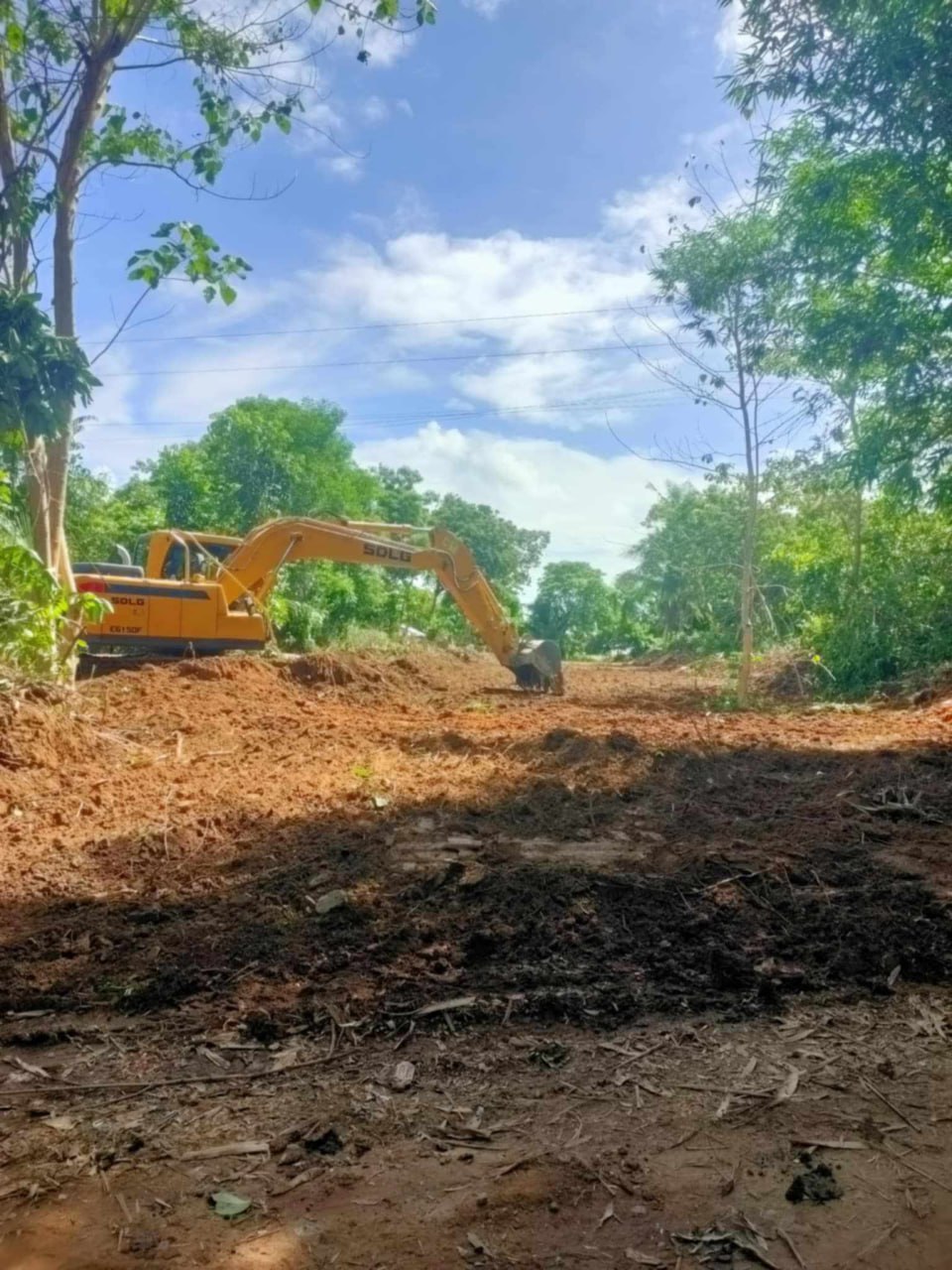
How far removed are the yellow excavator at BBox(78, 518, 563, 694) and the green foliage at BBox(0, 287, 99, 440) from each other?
5.53 meters

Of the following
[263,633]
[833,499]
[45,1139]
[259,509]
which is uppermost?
[259,509]

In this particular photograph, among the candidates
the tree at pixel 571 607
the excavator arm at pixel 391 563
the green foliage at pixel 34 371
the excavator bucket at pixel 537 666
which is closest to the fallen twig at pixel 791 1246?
the green foliage at pixel 34 371

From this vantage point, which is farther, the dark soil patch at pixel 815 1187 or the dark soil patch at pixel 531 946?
the dark soil patch at pixel 531 946

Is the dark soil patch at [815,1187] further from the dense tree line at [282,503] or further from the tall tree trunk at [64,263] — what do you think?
the dense tree line at [282,503]

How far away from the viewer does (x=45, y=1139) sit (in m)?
2.40

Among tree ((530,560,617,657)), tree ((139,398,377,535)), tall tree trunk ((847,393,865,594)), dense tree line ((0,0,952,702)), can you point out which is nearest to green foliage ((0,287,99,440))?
dense tree line ((0,0,952,702))

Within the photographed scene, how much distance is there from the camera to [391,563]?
41.3 ft

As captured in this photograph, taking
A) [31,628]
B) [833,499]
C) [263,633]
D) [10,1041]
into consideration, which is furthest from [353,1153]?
[833,499]

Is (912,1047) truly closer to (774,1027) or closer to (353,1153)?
(774,1027)

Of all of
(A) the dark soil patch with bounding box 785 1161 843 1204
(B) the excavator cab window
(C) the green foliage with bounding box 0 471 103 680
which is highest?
(B) the excavator cab window

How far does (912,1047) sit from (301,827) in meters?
3.24

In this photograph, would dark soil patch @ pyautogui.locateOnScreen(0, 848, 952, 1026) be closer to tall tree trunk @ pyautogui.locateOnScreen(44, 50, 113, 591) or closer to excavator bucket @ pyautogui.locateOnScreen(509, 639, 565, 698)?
tall tree trunk @ pyautogui.locateOnScreen(44, 50, 113, 591)

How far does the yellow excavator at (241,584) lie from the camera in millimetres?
10859

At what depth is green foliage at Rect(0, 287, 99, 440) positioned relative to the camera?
15.6 ft
